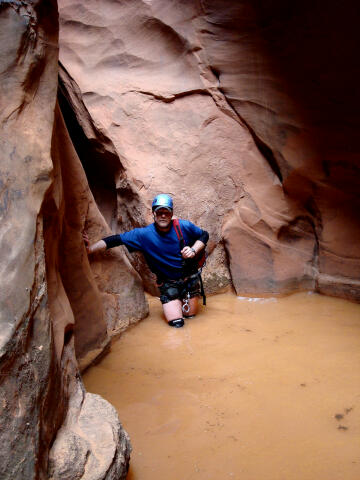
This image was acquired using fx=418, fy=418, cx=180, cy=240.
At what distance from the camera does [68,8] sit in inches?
215

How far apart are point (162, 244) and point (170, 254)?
0.15 meters

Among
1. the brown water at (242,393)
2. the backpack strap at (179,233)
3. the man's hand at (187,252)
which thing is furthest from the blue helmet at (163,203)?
the brown water at (242,393)

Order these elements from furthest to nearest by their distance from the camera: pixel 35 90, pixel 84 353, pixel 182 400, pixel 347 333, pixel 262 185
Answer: pixel 262 185 → pixel 347 333 → pixel 84 353 → pixel 182 400 → pixel 35 90

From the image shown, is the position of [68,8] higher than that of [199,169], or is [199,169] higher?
[68,8]

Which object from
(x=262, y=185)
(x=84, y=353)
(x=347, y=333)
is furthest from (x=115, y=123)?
(x=347, y=333)

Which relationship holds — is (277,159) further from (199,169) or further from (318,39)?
(318,39)

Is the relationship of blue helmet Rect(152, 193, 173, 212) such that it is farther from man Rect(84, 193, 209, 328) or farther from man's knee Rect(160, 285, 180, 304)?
man's knee Rect(160, 285, 180, 304)

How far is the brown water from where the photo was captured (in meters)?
2.13

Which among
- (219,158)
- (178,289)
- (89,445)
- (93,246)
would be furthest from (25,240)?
(219,158)

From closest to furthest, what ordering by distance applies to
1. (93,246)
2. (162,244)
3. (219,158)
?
(93,246) < (162,244) < (219,158)

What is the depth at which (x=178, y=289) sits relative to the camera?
4.23 meters

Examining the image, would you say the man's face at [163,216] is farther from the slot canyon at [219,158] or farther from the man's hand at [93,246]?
the man's hand at [93,246]

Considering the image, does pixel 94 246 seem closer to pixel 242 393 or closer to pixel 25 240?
pixel 242 393

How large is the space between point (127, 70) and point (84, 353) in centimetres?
357
